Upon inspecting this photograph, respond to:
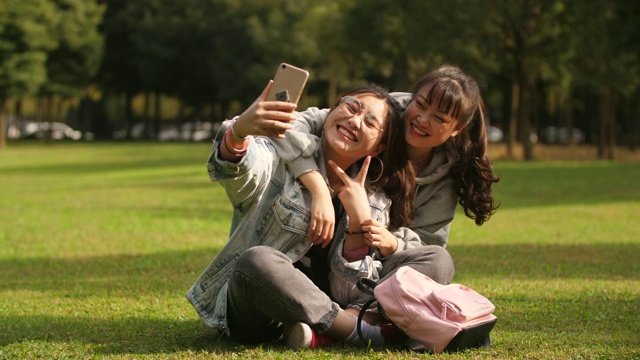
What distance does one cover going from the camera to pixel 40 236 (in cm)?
1305

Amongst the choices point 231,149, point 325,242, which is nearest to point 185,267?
point 325,242

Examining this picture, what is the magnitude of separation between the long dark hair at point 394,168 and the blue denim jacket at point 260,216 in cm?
7

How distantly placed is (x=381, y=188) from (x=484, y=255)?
18.7ft

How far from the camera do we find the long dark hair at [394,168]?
5.41m

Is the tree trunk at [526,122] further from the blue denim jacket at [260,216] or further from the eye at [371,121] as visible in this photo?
the blue denim jacket at [260,216]

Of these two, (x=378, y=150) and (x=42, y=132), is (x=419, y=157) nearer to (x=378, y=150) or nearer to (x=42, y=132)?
(x=378, y=150)

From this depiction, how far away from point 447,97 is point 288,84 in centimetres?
100

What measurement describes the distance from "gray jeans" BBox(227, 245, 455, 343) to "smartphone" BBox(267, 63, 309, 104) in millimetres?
773

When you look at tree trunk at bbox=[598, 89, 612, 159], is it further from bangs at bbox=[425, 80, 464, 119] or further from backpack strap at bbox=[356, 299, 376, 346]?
backpack strap at bbox=[356, 299, 376, 346]

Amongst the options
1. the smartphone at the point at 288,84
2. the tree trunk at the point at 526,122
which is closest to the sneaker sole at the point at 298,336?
the smartphone at the point at 288,84

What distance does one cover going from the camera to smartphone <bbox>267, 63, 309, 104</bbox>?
4.72 metres

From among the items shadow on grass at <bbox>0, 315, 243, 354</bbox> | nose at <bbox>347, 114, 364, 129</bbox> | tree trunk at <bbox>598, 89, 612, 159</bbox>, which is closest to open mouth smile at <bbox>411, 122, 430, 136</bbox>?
nose at <bbox>347, 114, 364, 129</bbox>

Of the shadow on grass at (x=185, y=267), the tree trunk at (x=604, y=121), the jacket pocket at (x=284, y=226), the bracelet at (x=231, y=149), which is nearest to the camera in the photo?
the bracelet at (x=231, y=149)

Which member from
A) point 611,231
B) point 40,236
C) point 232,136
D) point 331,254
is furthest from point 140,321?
point 611,231
